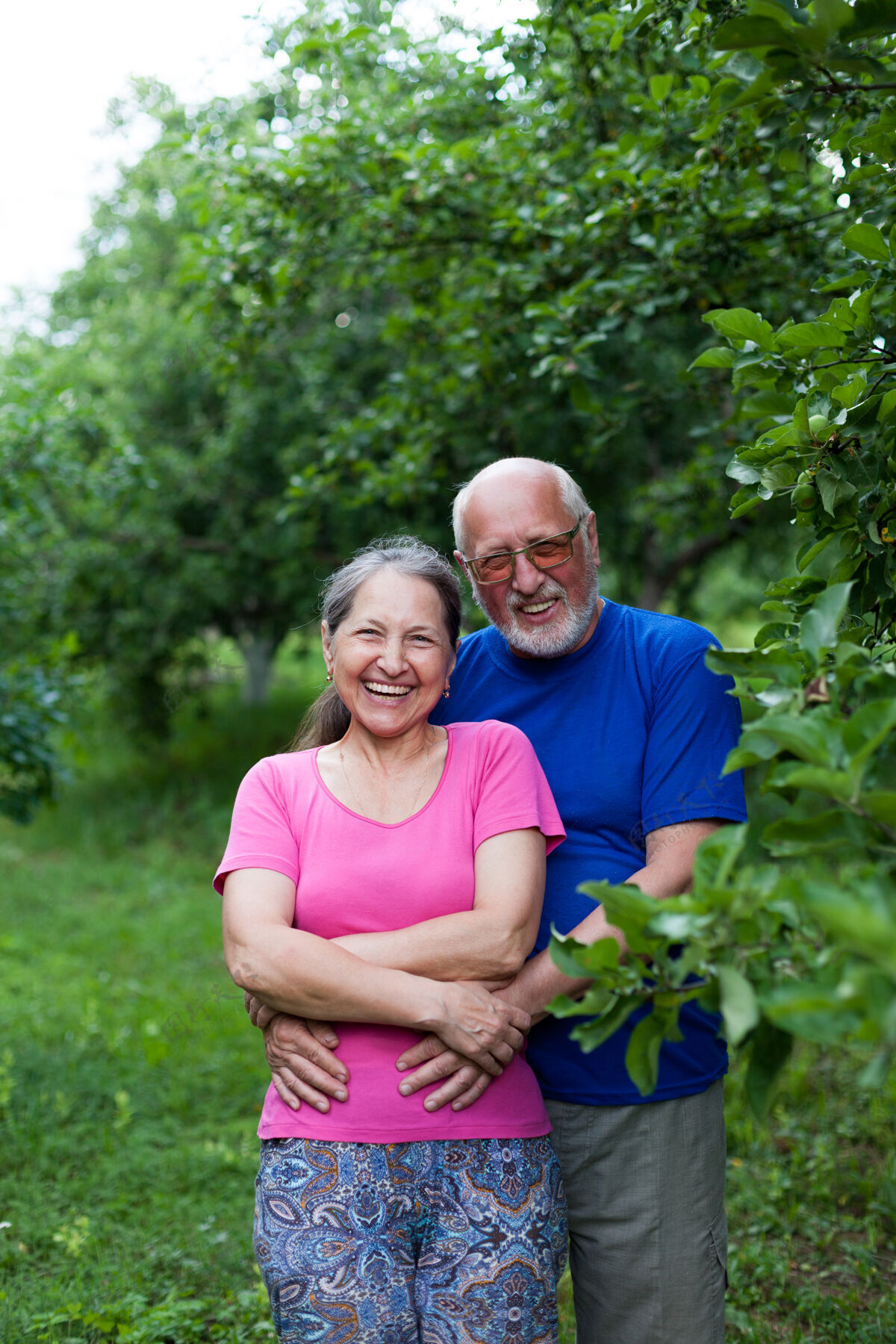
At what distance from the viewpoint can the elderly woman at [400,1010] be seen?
1.95m

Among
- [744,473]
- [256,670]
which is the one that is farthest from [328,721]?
[256,670]

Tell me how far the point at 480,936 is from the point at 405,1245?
0.56 m

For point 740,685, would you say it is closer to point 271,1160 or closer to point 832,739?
point 832,739

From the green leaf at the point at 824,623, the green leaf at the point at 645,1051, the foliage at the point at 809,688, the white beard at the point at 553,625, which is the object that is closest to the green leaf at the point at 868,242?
the foliage at the point at 809,688

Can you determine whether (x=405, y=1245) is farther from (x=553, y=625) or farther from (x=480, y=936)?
(x=553, y=625)

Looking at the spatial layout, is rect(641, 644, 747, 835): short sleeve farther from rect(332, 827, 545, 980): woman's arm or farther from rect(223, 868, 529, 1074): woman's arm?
rect(223, 868, 529, 1074): woman's arm

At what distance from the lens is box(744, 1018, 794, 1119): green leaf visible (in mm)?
1342

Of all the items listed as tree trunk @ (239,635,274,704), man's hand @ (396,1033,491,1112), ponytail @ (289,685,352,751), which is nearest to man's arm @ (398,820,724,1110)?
Result: man's hand @ (396,1033,491,1112)

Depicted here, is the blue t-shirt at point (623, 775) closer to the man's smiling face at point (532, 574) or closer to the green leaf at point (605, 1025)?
the man's smiling face at point (532, 574)

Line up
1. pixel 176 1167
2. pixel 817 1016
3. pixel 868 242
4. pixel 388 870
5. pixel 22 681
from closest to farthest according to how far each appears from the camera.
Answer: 1. pixel 817 1016
2. pixel 868 242
3. pixel 388 870
4. pixel 176 1167
5. pixel 22 681

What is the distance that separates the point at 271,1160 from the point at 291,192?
11.1 feet

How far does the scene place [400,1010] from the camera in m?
1.98

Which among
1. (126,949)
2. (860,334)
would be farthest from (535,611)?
(126,949)

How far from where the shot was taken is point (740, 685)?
5.08 feet
